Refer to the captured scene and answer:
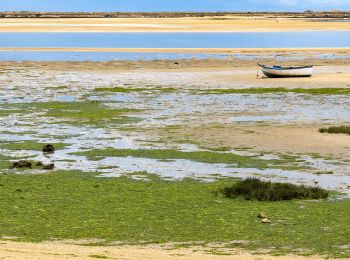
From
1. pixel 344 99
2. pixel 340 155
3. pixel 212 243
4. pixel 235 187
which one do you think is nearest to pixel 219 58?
pixel 344 99

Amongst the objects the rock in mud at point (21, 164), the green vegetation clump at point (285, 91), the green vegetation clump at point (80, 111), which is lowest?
the green vegetation clump at point (285, 91)

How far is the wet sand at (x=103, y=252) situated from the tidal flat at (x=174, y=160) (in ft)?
1.66

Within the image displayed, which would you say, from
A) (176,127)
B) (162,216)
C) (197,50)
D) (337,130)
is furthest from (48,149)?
(197,50)

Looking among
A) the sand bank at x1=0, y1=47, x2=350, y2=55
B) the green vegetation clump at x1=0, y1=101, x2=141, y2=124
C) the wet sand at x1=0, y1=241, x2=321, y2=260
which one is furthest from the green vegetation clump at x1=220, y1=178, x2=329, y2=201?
the sand bank at x1=0, y1=47, x2=350, y2=55

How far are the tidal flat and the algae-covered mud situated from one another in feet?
0.15

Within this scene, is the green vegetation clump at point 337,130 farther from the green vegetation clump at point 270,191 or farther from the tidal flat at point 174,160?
the green vegetation clump at point 270,191

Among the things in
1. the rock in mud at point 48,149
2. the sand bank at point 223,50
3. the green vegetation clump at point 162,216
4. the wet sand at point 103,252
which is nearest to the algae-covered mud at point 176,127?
the rock in mud at point 48,149

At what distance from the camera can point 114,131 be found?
28016mm

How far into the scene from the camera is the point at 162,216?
16219mm

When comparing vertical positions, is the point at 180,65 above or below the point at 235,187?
below

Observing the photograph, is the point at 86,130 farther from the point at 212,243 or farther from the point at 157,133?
the point at 212,243

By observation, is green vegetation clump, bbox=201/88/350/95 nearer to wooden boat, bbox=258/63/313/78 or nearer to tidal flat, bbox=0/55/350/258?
tidal flat, bbox=0/55/350/258

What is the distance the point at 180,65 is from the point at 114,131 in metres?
30.2

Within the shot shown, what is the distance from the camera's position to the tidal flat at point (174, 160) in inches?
599
